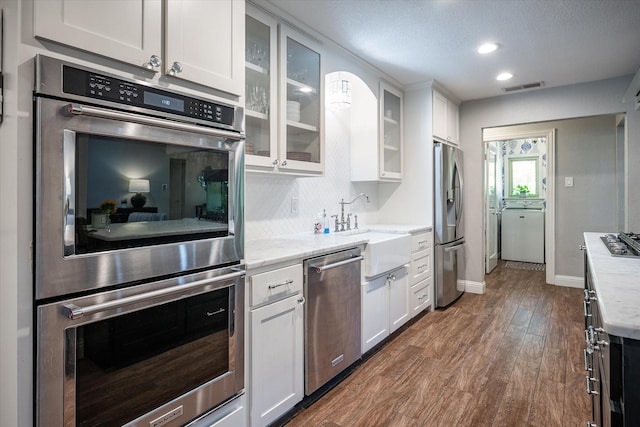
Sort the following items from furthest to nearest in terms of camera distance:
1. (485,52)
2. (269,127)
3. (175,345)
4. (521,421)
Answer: (485,52) → (269,127) → (521,421) → (175,345)

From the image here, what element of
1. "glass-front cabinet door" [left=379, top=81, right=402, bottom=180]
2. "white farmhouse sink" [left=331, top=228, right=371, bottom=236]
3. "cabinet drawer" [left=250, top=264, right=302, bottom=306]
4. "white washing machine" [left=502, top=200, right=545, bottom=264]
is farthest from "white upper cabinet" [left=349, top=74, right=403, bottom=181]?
"white washing machine" [left=502, top=200, right=545, bottom=264]

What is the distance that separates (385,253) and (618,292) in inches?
67.5

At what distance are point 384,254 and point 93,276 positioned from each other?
79.0 inches

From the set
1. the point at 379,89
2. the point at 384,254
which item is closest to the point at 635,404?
the point at 384,254

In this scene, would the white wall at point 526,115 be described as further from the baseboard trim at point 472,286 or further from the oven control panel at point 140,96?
the oven control panel at point 140,96

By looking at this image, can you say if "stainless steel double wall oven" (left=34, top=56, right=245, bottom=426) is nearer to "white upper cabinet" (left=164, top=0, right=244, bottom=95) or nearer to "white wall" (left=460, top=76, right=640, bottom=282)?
"white upper cabinet" (left=164, top=0, right=244, bottom=95)

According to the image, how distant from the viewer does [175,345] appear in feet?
4.55

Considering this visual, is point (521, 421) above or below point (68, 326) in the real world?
below

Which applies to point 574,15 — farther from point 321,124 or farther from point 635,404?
point 635,404

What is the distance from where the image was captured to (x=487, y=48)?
2.89m

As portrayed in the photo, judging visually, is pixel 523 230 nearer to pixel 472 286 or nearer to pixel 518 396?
pixel 472 286

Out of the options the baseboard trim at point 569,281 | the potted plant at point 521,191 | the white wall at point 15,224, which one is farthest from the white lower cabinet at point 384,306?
the potted plant at point 521,191

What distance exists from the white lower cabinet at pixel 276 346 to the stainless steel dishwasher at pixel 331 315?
0.24 feet

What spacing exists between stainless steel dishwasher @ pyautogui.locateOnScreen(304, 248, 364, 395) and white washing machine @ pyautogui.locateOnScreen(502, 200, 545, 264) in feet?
16.5
